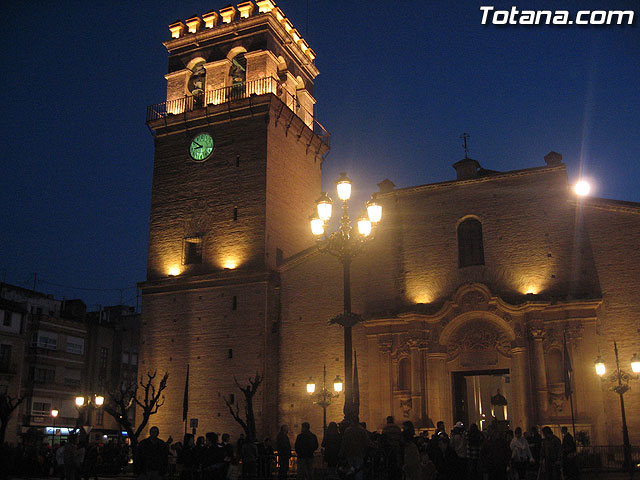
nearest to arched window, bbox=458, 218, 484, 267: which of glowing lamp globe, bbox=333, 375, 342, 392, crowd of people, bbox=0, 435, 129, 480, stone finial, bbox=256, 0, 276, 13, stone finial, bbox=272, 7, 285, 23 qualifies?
glowing lamp globe, bbox=333, 375, 342, 392

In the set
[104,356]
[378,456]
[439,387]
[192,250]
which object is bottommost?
[378,456]

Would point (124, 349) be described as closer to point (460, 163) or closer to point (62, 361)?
point (62, 361)

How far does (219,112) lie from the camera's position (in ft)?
97.1

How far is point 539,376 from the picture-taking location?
22.5 metres

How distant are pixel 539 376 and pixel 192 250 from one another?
14944 millimetres

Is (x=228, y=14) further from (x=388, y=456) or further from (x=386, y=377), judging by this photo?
(x=388, y=456)

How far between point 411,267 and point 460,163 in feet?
15.5

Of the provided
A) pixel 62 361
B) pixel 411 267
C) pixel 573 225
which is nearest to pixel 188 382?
pixel 411 267

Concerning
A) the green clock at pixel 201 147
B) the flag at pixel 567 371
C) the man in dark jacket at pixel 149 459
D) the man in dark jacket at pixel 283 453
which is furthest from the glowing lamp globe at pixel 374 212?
the green clock at pixel 201 147

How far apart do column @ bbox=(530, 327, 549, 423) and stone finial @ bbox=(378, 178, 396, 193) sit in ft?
25.9

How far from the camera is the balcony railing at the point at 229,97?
96.1ft

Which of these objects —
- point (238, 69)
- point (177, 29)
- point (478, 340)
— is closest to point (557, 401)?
point (478, 340)

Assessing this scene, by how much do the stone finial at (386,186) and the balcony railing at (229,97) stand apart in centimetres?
616

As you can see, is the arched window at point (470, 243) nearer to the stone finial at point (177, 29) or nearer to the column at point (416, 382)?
the column at point (416, 382)
